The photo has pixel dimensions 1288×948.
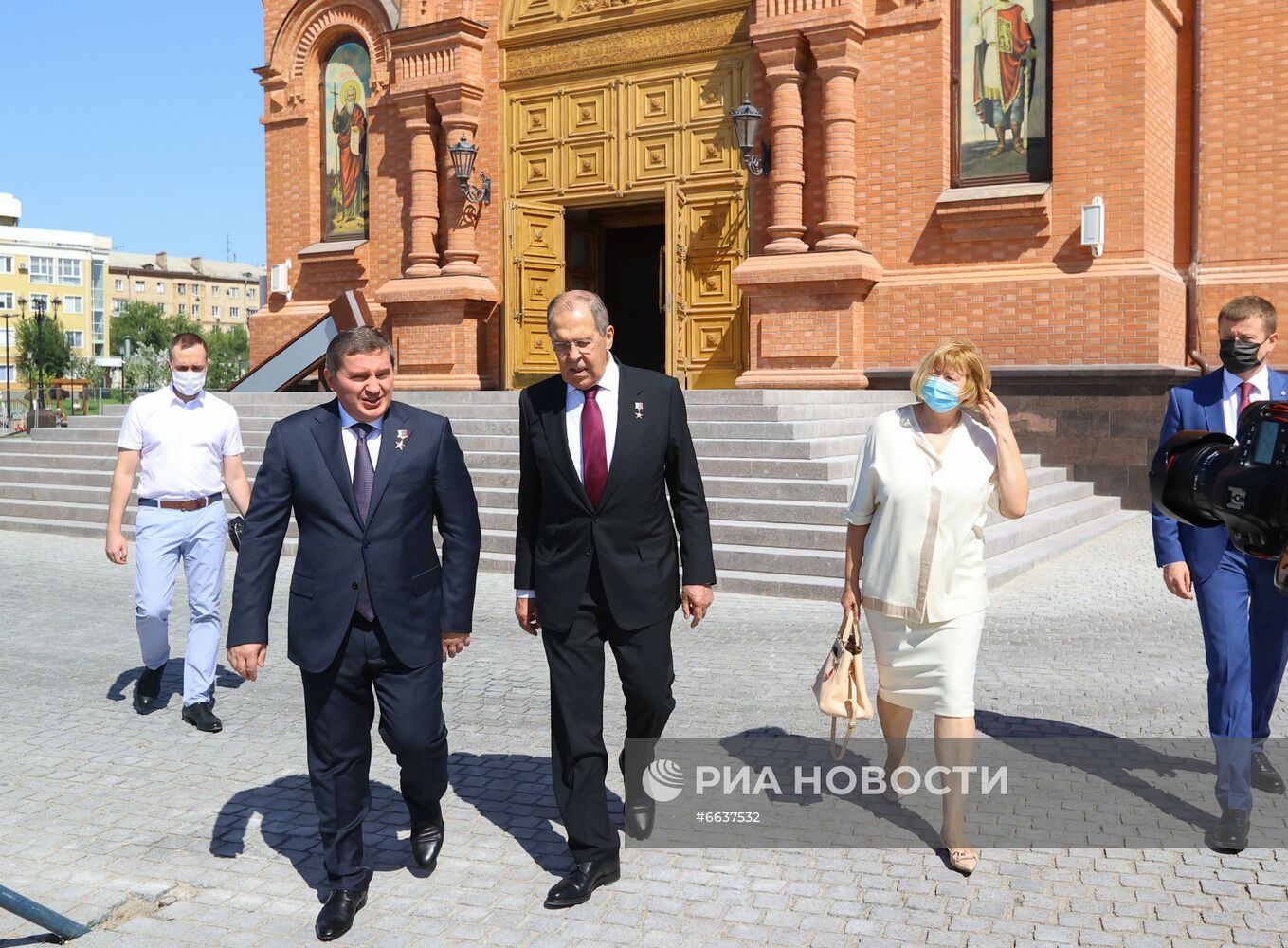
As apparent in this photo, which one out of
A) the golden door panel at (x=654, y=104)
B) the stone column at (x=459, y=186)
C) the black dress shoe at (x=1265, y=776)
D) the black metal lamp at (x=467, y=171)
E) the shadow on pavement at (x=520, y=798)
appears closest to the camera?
the shadow on pavement at (x=520, y=798)

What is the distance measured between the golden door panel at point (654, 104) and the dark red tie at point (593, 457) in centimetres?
1341

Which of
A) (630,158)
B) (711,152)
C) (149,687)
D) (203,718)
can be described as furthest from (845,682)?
(630,158)

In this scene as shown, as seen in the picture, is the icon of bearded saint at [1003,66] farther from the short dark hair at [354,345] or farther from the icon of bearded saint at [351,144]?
the short dark hair at [354,345]

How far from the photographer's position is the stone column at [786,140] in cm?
1550

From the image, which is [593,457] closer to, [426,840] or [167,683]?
[426,840]

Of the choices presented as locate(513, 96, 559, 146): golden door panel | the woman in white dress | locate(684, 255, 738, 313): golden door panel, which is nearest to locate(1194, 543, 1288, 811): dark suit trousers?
the woman in white dress

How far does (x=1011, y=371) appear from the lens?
14578 mm

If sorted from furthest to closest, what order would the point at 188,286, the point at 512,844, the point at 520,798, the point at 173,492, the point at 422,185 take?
the point at 188,286, the point at 422,185, the point at 173,492, the point at 520,798, the point at 512,844

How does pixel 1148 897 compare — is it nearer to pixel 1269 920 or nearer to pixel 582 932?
pixel 1269 920

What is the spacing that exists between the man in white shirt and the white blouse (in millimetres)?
3519

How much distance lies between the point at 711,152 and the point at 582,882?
1389 centimetres

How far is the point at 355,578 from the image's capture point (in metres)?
4.11

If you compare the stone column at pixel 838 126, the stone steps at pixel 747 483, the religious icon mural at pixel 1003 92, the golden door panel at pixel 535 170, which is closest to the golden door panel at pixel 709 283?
the stone column at pixel 838 126

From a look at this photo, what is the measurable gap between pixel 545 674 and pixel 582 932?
3410 millimetres
